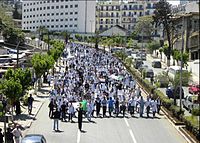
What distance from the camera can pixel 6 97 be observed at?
2748cm

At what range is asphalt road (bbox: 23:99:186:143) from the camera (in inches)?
952

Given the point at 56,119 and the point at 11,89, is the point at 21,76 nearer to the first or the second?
the point at 11,89

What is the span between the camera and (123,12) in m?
169

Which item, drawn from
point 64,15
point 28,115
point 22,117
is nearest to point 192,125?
point 22,117

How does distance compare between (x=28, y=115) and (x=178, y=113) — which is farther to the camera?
(x=28, y=115)

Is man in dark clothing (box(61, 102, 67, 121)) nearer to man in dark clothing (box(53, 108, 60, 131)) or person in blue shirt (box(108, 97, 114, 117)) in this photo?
man in dark clothing (box(53, 108, 60, 131))

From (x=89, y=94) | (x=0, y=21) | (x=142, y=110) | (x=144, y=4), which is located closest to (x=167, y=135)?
(x=142, y=110)

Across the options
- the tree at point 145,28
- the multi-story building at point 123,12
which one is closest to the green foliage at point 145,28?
the tree at point 145,28

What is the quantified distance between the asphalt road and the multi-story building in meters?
139

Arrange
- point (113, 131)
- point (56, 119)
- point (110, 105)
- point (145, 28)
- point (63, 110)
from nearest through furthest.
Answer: point (56, 119) → point (113, 131) → point (63, 110) → point (110, 105) → point (145, 28)

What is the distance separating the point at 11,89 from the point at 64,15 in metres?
133

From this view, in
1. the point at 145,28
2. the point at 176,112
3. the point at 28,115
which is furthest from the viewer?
the point at 145,28

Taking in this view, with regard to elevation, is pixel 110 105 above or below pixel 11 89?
below

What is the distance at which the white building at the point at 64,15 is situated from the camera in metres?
156
